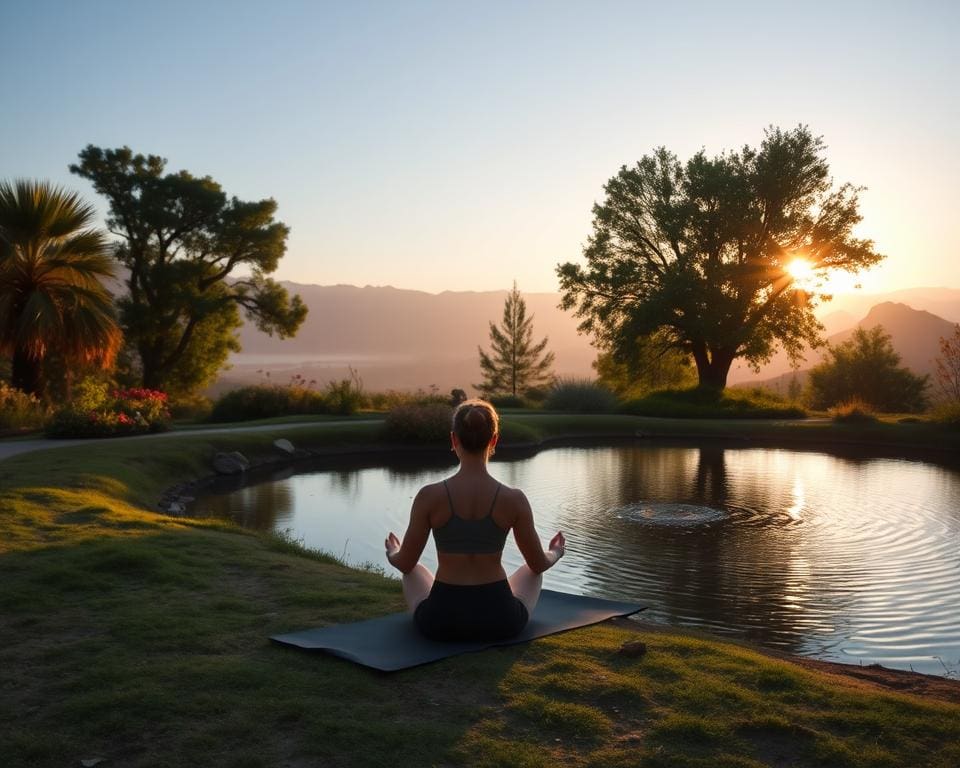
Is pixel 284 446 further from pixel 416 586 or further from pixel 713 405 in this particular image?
pixel 713 405

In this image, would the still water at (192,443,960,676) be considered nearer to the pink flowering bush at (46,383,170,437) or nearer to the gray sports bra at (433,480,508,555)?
the gray sports bra at (433,480,508,555)

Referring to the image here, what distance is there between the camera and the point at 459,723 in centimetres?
385

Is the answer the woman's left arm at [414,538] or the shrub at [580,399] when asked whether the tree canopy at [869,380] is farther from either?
the woman's left arm at [414,538]

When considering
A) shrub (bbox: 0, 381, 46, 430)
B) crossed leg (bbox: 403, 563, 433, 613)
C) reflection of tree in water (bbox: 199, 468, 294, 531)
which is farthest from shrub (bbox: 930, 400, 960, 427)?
shrub (bbox: 0, 381, 46, 430)

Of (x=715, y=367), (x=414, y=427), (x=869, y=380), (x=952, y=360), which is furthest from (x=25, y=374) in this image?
(x=869, y=380)

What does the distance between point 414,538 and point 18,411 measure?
17.5m

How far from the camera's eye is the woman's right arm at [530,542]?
480 cm

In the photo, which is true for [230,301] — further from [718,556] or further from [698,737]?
[698,737]

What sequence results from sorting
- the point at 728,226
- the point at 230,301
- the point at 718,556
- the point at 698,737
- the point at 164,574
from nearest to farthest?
the point at 698,737 < the point at 164,574 < the point at 718,556 < the point at 728,226 < the point at 230,301

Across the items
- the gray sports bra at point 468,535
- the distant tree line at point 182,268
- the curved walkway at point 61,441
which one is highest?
the distant tree line at point 182,268

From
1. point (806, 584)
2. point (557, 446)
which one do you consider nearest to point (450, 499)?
point (806, 584)

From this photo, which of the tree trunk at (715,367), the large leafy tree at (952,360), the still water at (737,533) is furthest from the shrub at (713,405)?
the still water at (737,533)

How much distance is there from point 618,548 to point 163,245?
30.6 meters

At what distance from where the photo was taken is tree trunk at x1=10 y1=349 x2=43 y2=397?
66.5 ft
